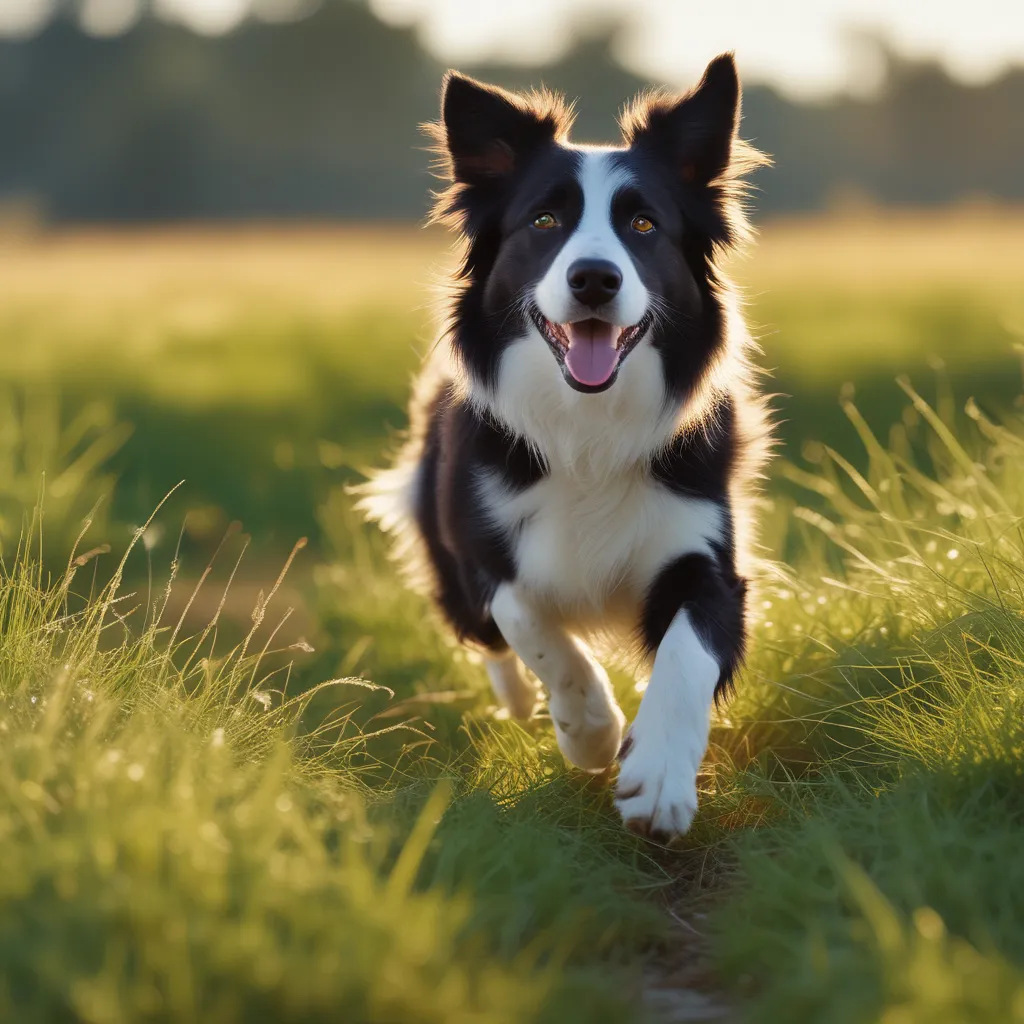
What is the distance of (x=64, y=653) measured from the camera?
389 cm

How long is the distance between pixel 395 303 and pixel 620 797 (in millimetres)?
13059

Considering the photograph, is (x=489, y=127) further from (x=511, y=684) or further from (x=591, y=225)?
(x=511, y=684)

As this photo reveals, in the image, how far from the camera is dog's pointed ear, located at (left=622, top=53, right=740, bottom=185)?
14.7 ft

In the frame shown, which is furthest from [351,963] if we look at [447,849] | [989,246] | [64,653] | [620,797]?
[989,246]

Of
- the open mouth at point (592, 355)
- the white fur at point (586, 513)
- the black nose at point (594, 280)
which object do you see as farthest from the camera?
the white fur at point (586, 513)

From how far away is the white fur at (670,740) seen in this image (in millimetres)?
3652

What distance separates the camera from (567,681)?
4.28m

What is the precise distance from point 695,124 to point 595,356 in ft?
3.35

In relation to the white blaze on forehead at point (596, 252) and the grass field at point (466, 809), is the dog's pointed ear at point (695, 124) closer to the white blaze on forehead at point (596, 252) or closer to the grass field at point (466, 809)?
the white blaze on forehead at point (596, 252)

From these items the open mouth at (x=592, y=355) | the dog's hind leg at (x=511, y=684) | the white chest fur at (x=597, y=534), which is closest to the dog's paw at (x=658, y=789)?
the white chest fur at (x=597, y=534)

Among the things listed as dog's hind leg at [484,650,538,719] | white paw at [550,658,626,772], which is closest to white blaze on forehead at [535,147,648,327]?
white paw at [550,658,626,772]

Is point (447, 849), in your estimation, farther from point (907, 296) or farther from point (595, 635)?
point (907, 296)

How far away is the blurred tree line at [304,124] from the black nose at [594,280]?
38.2m

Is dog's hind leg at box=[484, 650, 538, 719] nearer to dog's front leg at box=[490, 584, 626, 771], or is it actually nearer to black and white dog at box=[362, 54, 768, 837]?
black and white dog at box=[362, 54, 768, 837]
